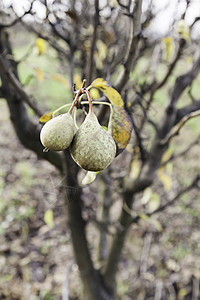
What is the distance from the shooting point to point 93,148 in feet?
1.70

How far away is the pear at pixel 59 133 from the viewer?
54 cm

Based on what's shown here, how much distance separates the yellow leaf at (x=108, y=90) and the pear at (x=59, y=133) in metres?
0.16

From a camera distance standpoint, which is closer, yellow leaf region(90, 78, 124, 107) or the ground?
yellow leaf region(90, 78, 124, 107)

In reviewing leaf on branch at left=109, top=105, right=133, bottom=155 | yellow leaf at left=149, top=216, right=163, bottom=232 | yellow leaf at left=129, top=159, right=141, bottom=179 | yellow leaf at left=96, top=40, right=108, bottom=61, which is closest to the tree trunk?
yellow leaf at left=129, top=159, right=141, bottom=179

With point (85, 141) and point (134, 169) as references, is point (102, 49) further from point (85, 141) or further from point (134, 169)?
point (85, 141)

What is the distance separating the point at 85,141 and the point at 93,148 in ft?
0.08

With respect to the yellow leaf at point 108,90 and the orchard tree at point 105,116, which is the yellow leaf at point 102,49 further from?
the yellow leaf at point 108,90

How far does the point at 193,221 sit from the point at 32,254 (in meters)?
Answer: 2.03

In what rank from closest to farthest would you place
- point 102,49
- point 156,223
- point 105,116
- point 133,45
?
point 133,45
point 105,116
point 102,49
point 156,223

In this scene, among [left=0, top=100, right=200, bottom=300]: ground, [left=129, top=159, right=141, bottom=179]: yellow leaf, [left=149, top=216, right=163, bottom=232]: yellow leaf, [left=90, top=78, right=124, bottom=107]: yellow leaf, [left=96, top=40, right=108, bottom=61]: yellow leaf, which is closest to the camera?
[left=90, top=78, right=124, bottom=107]: yellow leaf

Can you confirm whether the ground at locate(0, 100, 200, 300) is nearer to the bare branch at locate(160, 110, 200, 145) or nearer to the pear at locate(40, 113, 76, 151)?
the bare branch at locate(160, 110, 200, 145)

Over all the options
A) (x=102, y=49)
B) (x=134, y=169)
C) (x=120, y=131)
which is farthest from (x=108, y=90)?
(x=102, y=49)

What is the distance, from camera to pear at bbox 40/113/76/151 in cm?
54

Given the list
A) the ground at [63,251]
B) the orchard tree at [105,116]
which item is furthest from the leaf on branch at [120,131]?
the ground at [63,251]
